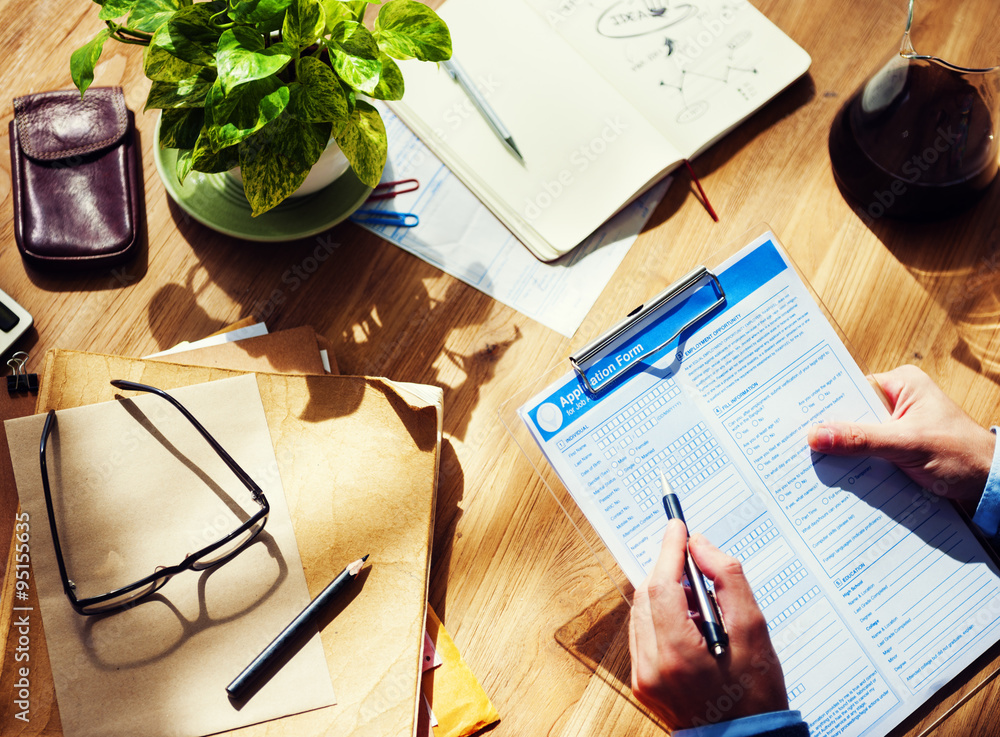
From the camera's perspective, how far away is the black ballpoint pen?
66 centimetres

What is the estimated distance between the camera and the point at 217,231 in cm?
75

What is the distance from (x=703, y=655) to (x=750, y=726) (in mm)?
81

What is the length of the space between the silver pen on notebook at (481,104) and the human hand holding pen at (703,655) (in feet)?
1.54

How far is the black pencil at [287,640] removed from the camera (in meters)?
0.61

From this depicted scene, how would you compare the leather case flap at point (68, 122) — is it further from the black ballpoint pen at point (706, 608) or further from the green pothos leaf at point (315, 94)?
the black ballpoint pen at point (706, 608)

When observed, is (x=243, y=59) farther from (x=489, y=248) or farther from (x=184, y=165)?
(x=489, y=248)

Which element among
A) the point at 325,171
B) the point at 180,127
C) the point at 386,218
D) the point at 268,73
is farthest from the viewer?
the point at 386,218

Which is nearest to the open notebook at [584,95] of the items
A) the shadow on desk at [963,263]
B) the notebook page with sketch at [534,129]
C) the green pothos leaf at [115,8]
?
the notebook page with sketch at [534,129]

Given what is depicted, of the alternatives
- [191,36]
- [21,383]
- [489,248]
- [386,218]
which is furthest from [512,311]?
[21,383]

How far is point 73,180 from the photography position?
727 mm

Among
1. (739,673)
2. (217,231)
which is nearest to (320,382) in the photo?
(217,231)

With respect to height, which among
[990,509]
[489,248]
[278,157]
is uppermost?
[278,157]

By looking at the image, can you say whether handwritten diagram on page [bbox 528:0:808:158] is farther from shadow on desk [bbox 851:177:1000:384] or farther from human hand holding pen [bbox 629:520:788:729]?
human hand holding pen [bbox 629:520:788:729]

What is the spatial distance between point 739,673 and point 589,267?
17.8 inches
